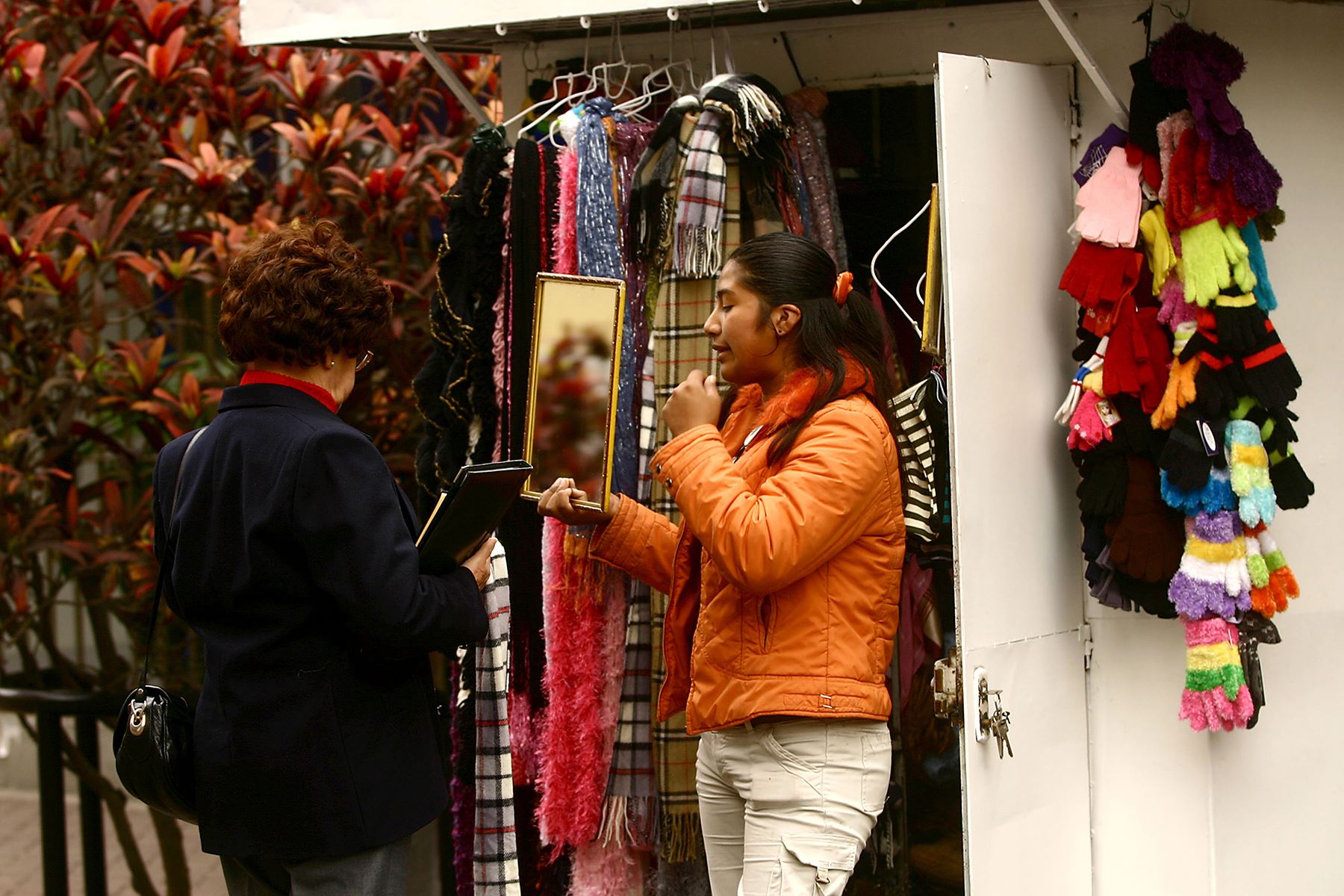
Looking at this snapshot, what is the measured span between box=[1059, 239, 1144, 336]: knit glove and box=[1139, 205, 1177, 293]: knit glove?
3cm

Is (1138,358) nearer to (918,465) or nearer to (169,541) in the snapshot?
(918,465)

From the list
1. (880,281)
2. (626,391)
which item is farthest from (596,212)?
(880,281)

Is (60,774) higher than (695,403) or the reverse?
the reverse

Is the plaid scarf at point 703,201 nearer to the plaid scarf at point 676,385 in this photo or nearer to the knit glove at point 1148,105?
the plaid scarf at point 676,385

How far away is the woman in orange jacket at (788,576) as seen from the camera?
8.09 feet

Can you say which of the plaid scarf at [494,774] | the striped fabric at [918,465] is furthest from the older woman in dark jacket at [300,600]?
the striped fabric at [918,465]

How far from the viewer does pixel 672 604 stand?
2807mm

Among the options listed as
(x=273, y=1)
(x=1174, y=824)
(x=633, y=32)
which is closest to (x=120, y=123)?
(x=273, y=1)

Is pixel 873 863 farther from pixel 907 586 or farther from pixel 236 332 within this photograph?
pixel 236 332

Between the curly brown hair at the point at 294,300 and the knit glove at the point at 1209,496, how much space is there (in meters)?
1.71

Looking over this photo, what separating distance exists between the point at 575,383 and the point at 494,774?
0.84 meters

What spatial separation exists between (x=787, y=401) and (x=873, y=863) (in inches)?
52.8

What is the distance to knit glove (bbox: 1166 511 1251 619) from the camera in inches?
116

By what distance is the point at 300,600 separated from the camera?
2311 mm
